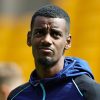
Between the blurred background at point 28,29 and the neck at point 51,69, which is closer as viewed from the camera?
the neck at point 51,69

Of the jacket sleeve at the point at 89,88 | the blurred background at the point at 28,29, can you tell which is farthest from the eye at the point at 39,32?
the blurred background at the point at 28,29

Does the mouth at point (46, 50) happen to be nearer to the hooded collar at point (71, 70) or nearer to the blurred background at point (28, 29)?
the hooded collar at point (71, 70)

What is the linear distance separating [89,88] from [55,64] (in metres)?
0.26

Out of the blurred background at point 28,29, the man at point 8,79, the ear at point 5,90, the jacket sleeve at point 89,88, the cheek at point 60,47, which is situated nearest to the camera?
the jacket sleeve at point 89,88

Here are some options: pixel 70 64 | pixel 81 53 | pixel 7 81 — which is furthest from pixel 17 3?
pixel 70 64

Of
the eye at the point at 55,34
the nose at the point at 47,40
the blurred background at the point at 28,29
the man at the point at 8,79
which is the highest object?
the eye at the point at 55,34

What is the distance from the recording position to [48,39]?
10.6ft

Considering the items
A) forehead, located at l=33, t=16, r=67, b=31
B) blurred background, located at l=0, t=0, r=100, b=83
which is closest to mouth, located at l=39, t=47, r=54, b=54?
forehead, located at l=33, t=16, r=67, b=31

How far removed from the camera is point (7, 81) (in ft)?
15.4

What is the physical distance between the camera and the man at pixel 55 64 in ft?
10.6

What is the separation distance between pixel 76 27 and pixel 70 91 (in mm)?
4382

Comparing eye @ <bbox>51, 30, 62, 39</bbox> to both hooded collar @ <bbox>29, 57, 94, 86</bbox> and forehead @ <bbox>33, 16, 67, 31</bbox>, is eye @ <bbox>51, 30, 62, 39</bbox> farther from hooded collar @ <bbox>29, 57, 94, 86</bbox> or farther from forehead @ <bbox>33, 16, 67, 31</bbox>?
hooded collar @ <bbox>29, 57, 94, 86</bbox>

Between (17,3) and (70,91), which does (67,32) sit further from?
(17,3)

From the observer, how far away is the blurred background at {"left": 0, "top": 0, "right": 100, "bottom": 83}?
24.3ft
